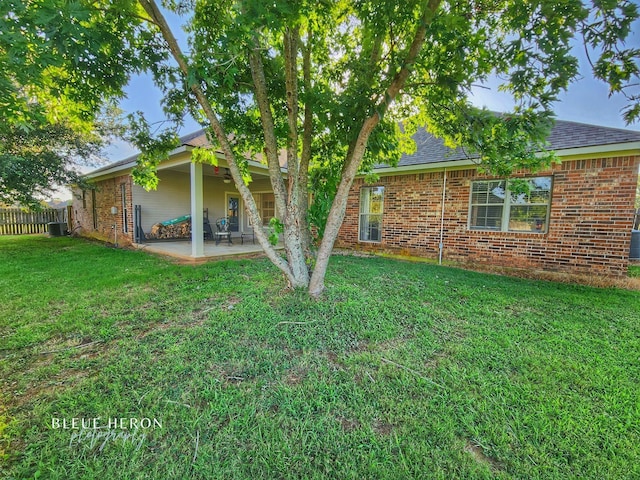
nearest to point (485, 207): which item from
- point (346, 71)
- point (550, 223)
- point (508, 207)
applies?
point (508, 207)

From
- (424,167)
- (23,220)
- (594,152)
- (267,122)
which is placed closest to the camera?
(267,122)

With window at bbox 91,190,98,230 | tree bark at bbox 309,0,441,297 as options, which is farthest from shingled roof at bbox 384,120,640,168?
window at bbox 91,190,98,230

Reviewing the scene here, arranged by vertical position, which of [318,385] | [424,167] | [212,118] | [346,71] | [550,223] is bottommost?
[318,385]

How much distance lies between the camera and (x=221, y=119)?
178 inches

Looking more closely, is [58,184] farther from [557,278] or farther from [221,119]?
[557,278]

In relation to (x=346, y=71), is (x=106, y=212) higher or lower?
lower

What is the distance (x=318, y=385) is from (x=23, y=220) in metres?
20.7

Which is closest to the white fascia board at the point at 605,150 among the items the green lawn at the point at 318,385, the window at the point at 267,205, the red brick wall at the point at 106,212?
the green lawn at the point at 318,385

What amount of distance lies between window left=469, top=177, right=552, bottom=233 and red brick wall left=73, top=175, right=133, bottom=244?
11.1m

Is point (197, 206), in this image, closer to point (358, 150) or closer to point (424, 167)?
point (358, 150)

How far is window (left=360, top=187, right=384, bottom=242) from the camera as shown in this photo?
8.95 m

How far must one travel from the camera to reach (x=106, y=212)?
11305 mm

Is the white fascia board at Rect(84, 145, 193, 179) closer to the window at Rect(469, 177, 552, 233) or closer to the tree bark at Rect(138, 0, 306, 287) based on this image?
the tree bark at Rect(138, 0, 306, 287)

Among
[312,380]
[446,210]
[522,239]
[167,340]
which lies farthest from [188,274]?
[522,239]
